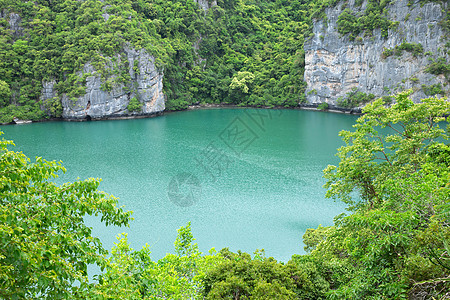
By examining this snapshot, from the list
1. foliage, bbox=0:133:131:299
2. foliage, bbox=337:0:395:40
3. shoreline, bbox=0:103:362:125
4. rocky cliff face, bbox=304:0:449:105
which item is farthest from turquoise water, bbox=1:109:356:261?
foliage, bbox=337:0:395:40

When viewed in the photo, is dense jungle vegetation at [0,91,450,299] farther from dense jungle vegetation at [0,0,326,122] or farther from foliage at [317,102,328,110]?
foliage at [317,102,328,110]

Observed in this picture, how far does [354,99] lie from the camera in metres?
37.2

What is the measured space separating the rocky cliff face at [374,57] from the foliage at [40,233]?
121ft

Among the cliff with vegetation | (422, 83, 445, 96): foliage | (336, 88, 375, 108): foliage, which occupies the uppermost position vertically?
the cliff with vegetation

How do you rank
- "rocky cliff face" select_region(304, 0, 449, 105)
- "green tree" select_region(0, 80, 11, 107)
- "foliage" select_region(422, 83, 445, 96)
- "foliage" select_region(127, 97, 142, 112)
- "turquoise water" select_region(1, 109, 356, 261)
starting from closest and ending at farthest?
"turquoise water" select_region(1, 109, 356, 261) → "green tree" select_region(0, 80, 11, 107) → "foliage" select_region(422, 83, 445, 96) → "rocky cliff face" select_region(304, 0, 449, 105) → "foliage" select_region(127, 97, 142, 112)

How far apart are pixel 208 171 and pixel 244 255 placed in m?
11.3

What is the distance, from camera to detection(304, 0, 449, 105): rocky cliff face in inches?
1288

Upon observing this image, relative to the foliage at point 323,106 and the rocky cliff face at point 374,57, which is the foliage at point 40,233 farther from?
the foliage at point 323,106

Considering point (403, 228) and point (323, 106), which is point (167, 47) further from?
point (403, 228)

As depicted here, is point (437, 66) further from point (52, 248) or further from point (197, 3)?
point (52, 248)

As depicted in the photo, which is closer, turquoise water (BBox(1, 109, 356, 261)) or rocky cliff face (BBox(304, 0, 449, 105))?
turquoise water (BBox(1, 109, 356, 261))

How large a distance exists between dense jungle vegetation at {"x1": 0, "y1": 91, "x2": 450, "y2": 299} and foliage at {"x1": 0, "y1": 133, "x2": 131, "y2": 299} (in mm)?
11

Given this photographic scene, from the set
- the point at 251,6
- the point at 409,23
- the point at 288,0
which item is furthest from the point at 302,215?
the point at 288,0

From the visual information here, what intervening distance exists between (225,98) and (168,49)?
10.2m
